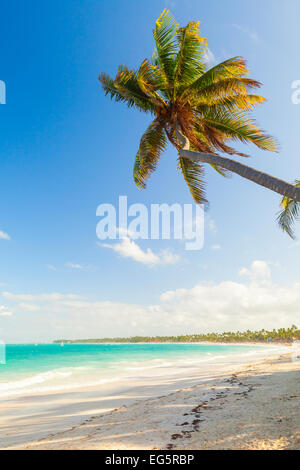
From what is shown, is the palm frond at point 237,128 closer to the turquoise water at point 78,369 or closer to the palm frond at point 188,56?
the palm frond at point 188,56

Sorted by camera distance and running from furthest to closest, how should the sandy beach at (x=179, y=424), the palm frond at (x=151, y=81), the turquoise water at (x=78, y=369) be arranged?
the turquoise water at (x=78, y=369) → the palm frond at (x=151, y=81) → the sandy beach at (x=179, y=424)

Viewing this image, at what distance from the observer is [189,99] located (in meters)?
8.09

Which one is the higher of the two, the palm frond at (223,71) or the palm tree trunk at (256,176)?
the palm frond at (223,71)

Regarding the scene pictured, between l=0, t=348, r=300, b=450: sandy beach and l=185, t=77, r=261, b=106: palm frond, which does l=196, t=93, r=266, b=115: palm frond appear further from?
l=0, t=348, r=300, b=450: sandy beach

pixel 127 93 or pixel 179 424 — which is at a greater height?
pixel 127 93

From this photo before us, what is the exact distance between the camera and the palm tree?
7508mm

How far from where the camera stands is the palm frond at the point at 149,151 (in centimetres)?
853

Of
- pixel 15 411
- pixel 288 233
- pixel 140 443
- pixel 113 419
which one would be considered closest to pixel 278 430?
pixel 140 443

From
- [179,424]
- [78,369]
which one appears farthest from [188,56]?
[78,369]

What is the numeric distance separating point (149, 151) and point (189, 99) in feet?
6.24

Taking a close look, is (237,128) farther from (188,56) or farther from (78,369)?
(78,369)

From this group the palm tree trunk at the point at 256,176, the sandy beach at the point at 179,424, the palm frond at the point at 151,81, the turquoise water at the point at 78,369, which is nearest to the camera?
the sandy beach at the point at 179,424

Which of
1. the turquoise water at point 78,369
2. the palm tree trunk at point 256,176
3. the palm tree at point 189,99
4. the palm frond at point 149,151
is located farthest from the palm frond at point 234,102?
the turquoise water at point 78,369
